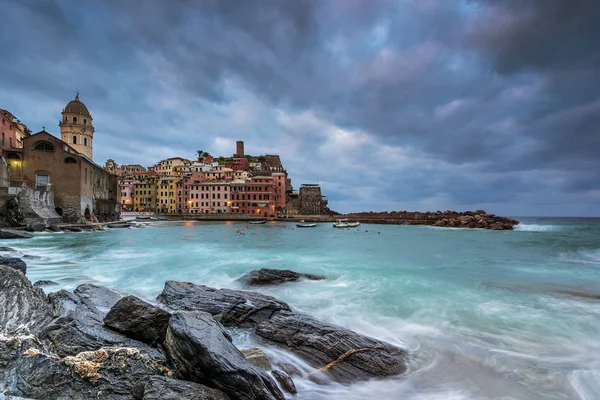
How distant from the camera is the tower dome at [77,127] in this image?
63.1m

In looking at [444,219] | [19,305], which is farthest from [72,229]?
[444,219]

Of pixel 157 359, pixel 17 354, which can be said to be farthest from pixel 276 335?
pixel 17 354

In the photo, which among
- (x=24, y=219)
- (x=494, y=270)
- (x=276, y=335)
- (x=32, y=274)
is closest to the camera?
(x=276, y=335)

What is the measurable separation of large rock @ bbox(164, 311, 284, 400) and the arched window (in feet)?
162

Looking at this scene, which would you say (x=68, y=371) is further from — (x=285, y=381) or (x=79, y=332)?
(x=285, y=381)

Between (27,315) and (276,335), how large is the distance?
462cm

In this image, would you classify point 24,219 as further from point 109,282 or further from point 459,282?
point 459,282

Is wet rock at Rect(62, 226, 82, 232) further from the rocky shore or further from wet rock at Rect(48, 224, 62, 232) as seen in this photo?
the rocky shore

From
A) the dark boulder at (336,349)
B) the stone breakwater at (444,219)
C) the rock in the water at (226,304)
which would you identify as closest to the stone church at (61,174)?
the rock in the water at (226,304)

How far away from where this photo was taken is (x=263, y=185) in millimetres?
83375

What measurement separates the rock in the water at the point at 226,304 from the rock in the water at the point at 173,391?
127 inches

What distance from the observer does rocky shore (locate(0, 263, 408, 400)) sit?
4.10 meters

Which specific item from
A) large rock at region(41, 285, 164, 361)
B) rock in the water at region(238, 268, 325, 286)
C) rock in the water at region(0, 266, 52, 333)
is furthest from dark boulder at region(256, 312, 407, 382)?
rock in the water at region(238, 268, 325, 286)

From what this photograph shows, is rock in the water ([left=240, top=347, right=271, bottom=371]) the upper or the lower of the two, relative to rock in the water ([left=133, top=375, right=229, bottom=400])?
lower
